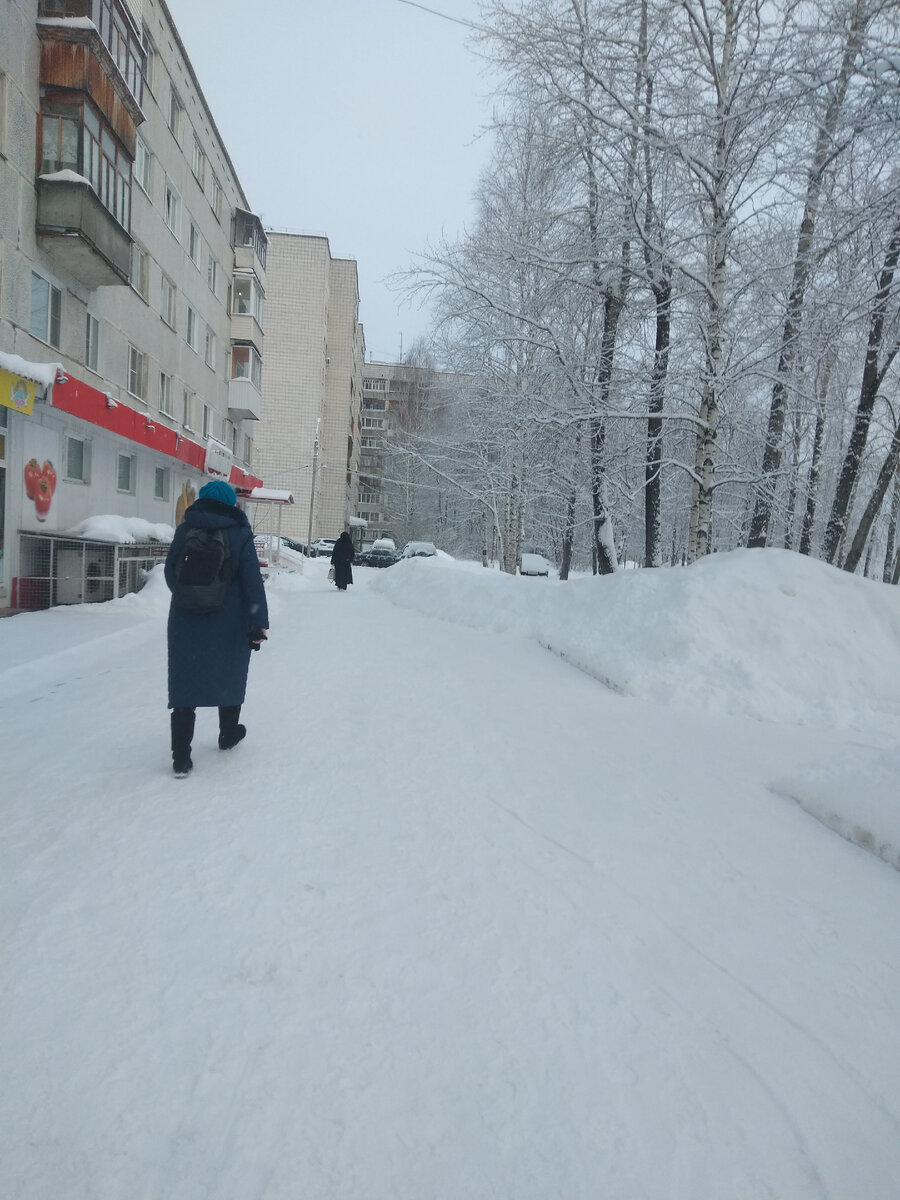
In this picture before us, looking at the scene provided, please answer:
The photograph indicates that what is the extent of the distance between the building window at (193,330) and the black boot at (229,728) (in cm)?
2000

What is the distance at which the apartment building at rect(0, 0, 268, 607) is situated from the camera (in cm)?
1138

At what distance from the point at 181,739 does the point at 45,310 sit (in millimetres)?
11815

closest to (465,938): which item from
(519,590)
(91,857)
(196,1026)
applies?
(196,1026)

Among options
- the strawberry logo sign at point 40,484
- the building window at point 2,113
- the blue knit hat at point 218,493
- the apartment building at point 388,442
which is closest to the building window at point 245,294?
the apartment building at point 388,442

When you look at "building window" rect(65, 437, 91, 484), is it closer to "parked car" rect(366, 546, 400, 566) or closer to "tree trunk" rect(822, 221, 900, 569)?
"tree trunk" rect(822, 221, 900, 569)

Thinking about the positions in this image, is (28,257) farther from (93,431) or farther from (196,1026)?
(196,1026)

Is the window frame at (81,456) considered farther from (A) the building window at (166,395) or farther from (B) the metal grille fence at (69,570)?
(A) the building window at (166,395)

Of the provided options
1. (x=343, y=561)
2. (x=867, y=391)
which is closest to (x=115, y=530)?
(x=343, y=561)

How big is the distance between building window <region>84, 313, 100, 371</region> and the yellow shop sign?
15.4 feet

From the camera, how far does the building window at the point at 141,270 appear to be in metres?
17.2

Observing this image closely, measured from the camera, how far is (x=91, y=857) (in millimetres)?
3156

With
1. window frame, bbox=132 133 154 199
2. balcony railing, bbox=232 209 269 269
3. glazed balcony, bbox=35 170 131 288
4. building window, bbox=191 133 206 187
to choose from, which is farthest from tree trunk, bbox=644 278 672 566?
balcony railing, bbox=232 209 269 269

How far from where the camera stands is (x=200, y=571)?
13.7 feet

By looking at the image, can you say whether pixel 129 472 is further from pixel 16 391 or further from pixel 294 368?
pixel 294 368
